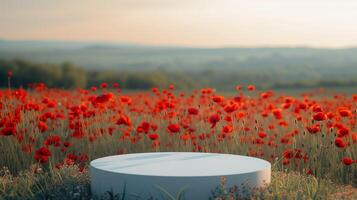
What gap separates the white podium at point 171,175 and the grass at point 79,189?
0.15m

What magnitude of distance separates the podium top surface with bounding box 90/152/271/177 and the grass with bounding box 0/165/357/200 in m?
0.30

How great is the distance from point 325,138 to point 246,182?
11.5ft

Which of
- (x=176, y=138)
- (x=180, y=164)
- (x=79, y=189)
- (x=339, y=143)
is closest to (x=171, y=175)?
(x=180, y=164)

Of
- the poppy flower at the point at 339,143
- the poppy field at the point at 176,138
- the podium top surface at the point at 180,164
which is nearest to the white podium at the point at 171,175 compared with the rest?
the podium top surface at the point at 180,164

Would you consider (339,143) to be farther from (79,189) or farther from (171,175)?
(79,189)

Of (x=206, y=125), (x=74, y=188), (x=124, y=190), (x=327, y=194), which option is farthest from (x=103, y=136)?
(x=327, y=194)

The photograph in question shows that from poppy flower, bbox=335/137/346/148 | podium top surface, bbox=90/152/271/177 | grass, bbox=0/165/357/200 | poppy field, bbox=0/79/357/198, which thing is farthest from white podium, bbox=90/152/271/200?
poppy field, bbox=0/79/357/198

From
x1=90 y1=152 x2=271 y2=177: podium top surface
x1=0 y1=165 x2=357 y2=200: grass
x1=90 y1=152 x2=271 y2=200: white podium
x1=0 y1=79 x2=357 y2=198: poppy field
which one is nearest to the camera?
x1=90 y1=152 x2=271 y2=200: white podium

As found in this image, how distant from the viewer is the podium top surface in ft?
22.5

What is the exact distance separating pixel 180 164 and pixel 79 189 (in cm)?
129

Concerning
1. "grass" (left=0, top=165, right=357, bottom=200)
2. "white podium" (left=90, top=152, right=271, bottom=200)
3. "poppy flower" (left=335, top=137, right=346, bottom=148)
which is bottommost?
"grass" (left=0, top=165, right=357, bottom=200)

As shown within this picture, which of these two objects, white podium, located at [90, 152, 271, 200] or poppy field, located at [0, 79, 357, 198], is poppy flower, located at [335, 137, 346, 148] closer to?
poppy field, located at [0, 79, 357, 198]

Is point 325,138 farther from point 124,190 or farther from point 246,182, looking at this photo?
point 124,190

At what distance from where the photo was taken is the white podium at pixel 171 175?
6613mm
